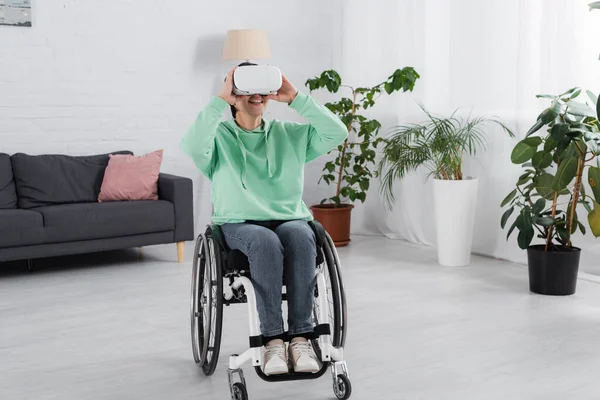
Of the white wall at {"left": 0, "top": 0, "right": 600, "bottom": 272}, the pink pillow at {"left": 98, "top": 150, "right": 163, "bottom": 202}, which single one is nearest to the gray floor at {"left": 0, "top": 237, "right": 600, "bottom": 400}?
the pink pillow at {"left": 98, "top": 150, "right": 163, "bottom": 202}

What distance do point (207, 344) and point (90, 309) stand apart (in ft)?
4.13

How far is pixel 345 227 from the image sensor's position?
17.1ft

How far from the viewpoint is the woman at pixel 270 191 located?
96.4 inches

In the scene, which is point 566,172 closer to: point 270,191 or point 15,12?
point 270,191

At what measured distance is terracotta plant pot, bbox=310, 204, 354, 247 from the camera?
5.18 meters

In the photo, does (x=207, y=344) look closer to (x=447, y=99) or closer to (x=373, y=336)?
(x=373, y=336)


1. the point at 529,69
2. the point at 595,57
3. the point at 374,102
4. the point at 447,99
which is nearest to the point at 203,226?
the point at 374,102

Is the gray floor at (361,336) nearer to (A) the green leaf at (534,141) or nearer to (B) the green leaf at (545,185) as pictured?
(B) the green leaf at (545,185)

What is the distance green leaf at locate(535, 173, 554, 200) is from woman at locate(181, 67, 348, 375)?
150 cm

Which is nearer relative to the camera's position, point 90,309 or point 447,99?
point 90,309

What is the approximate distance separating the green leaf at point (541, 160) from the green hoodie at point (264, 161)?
1496 millimetres

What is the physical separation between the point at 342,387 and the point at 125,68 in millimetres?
3344

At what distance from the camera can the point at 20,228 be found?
423 centimetres

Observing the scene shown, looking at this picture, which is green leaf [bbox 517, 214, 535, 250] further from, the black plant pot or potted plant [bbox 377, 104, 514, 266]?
potted plant [bbox 377, 104, 514, 266]
